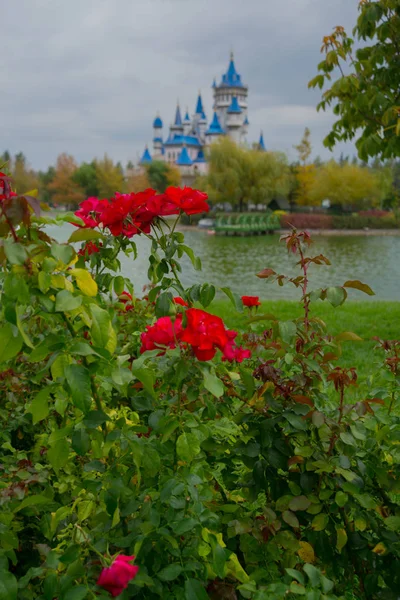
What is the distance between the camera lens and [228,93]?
88.0 m

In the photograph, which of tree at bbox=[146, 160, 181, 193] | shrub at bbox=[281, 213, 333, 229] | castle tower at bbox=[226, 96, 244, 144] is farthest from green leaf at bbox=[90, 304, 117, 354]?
castle tower at bbox=[226, 96, 244, 144]

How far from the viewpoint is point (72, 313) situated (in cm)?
112

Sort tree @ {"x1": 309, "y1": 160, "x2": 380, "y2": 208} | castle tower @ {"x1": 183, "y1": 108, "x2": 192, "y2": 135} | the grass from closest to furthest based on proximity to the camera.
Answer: the grass < tree @ {"x1": 309, "y1": 160, "x2": 380, "y2": 208} < castle tower @ {"x1": 183, "y1": 108, "x2": 192, "y2": 135}

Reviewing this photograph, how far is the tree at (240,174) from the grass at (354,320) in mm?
32847

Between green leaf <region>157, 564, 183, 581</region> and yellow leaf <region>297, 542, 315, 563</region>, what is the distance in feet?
1.22

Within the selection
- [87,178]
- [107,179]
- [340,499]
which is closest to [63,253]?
[340,499]

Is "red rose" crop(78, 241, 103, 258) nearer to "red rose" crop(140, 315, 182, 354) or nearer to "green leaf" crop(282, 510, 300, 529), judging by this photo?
"red rose" crop(140, 315, 182, 354)

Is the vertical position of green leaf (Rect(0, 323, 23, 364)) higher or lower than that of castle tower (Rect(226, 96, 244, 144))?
lower

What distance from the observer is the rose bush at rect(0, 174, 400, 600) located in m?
1.06

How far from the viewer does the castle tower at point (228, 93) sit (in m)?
88.0

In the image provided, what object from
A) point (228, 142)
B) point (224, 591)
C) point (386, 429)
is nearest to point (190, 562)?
point (224, 591)

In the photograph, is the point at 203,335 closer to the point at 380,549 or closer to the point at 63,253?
the point at 63,253

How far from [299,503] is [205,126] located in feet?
307

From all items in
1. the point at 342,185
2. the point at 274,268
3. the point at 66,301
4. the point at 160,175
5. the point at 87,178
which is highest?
the point at 160,175
